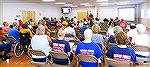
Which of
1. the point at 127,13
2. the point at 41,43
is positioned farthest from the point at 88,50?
the point at 127,13

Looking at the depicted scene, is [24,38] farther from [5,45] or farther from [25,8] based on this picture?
[25,8]

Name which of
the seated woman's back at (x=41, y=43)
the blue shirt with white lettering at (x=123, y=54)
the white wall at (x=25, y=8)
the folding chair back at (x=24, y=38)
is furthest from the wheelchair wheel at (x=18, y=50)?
the white wall at (x=25, y=8)

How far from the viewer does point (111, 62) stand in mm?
2957

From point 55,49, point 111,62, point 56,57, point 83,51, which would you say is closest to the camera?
point 111,62

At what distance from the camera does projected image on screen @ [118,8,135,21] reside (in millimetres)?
22703

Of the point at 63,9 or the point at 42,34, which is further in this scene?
the point at 63,9

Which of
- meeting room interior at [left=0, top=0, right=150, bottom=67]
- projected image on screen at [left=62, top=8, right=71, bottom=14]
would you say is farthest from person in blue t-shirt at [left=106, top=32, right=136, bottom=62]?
projected image on screen at [left=62, top=8, right=71, bottom=14]

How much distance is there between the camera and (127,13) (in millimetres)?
23141

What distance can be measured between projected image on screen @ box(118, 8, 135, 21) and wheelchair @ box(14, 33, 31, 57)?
17313mm

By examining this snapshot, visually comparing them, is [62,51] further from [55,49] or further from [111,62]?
[111,62]

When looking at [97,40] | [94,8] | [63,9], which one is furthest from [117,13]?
[97,40]

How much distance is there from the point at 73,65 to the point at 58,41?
60 cm

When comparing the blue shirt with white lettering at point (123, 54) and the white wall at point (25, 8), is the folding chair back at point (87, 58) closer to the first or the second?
the blue shirt with white lettering at point (123, 54)

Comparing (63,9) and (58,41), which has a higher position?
(63,9)
